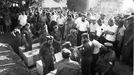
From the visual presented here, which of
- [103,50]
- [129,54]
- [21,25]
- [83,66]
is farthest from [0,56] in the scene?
[129,54]

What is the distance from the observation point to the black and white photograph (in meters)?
4.09

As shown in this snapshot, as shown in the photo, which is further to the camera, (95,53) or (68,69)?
(95,53)

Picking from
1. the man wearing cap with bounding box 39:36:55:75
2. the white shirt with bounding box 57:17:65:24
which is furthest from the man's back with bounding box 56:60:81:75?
the white shirt with bounding box 57:17:65:24

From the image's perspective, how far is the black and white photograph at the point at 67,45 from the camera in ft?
13.4

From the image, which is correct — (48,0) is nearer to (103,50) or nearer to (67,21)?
(67,21)

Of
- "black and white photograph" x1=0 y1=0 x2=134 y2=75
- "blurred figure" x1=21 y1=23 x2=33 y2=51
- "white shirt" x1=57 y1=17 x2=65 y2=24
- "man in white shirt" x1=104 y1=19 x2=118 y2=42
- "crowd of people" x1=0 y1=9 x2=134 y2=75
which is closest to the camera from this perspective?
"crowd of people" x1=0 y1=9 x2=134 y2=75

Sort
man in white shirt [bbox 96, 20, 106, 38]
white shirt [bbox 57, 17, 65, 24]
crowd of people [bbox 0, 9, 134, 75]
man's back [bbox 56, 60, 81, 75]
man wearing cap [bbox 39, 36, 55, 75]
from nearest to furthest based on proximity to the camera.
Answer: man's back [bbox 56, 60, 81, 75] → crowd of people [bbox 0, 9, 134, 75] → man wearing cap [bbox 39, 36, 55, 75] → man in white shirt [bbox 96, 20, 106, 38] → white shirt [bbox 57, 17, 65, 24]

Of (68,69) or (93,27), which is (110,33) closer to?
(93,27)

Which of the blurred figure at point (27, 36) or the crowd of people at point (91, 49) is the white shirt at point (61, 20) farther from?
the blurred figure at point (27, 36)

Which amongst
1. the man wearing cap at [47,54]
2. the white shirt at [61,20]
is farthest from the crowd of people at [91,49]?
the white shirt at [61,20]

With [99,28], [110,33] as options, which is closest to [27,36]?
[99,28]

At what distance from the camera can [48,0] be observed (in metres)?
23.3

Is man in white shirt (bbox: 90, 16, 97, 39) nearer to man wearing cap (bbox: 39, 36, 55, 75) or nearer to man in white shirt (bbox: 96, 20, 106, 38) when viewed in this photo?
man in white shirt (bbox: 96, 20, 106, 38)

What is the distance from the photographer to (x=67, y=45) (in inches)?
193
